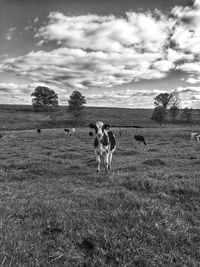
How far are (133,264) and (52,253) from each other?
1.40 meters

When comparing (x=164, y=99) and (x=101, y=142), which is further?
(x=164, y=99)

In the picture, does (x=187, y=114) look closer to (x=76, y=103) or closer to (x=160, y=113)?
(x=160, y=113)

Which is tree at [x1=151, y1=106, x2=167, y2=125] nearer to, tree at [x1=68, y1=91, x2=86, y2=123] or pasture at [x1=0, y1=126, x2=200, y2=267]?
tree at [x1=68, y1=91, x2=86, y2=123]

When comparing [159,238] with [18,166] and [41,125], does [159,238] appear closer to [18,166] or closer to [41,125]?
[18,166]

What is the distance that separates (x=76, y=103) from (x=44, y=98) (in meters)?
29.0

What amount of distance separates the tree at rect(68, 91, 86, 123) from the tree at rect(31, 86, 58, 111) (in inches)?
953

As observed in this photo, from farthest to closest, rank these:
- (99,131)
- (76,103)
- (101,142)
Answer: (76,103) < (101,142) < (99,131)

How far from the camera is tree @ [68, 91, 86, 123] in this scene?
77000mm

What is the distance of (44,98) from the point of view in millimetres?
99562

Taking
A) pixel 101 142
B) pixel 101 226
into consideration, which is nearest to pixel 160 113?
pixel 101 142

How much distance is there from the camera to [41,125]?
7750 cm

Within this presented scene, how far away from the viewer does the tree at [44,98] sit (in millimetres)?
98812

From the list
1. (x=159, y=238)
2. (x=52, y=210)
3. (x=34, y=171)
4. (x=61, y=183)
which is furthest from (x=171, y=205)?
(x=34, y=171)

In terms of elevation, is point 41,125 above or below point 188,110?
below
